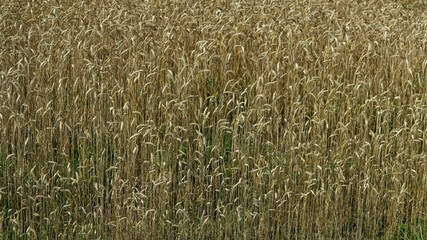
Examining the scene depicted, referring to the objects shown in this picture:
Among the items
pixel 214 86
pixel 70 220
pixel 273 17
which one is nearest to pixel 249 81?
pixel 214 86

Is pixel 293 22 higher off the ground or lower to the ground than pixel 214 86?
higher

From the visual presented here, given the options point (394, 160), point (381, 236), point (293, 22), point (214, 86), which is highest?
point (293, 22)

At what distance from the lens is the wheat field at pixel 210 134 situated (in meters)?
5.30

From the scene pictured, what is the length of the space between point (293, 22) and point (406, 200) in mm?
2251

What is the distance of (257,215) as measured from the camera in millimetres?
5359

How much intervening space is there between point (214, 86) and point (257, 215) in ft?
4.59

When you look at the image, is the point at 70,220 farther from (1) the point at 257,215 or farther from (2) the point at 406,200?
(2) the point at 406,200

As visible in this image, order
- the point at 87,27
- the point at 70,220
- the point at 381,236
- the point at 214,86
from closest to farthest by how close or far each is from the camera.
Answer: the point at 70,220 < the point at 381,236 < the point at 214,86 < the point at 87,27

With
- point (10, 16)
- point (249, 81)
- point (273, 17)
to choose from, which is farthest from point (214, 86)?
point (10, 16)

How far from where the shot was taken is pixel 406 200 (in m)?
5.66

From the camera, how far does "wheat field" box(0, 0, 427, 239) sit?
5297mm

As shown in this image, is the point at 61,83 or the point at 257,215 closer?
the point at 257,215

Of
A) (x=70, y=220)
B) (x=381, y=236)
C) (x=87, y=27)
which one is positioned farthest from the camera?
(x=87, y=27)

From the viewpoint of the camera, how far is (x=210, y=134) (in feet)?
19.8
